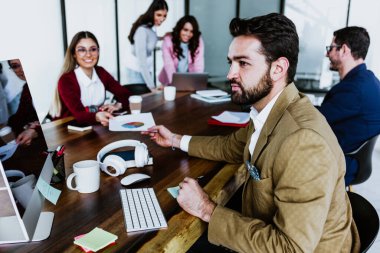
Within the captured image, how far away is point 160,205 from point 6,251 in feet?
1.52

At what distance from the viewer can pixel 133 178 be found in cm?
131

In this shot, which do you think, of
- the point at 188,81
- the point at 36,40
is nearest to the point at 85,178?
the point at 188,81

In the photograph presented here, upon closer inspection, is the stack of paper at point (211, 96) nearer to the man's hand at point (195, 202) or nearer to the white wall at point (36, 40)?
the man's hand at point (195, 202)

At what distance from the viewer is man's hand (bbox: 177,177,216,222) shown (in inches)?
44.9

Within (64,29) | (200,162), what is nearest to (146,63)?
(64,29)

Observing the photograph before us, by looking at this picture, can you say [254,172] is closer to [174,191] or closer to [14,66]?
[174,191]

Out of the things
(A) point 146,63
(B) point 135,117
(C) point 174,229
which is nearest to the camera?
(C) point 174,229

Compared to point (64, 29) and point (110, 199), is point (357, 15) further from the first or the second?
point (110, 199)

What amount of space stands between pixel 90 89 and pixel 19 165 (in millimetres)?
1784

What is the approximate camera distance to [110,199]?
1.20 metres

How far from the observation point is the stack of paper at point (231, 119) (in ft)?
6.90

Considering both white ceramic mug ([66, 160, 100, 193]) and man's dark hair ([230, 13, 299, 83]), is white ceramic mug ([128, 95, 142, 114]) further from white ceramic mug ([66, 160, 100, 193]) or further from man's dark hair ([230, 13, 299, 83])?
man's dark hair ([230, 13, 299, 83])

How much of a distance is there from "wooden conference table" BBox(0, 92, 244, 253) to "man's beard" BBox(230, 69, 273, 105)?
35 centimetres

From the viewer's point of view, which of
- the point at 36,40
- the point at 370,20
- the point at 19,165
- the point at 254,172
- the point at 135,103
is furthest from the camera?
the point at 370,20
